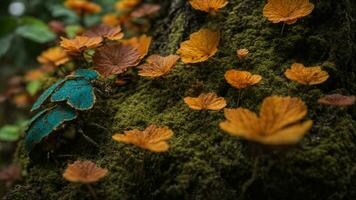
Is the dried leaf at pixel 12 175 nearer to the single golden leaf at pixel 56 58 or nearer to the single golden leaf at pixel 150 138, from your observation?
the single golden leaf at pixel 56 58

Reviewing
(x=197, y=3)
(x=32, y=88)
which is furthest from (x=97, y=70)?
(x=32, y=88)

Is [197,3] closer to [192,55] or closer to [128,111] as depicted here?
[192,55]

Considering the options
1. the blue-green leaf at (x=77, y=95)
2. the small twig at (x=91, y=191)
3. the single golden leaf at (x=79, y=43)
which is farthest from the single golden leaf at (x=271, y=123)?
the single golden leaf at (x=79, y=43)

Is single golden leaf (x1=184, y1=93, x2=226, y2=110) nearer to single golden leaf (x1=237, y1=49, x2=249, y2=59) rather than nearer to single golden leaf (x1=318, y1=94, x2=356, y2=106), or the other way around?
single golden leaf (x1=237, y1=49, x2=249, y2=59)

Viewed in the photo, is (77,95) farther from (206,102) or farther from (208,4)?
(208,4)

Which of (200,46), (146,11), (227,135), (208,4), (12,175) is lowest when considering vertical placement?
(12,175)

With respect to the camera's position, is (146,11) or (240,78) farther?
(146,11)

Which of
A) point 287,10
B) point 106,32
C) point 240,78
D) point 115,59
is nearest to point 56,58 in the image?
point 106,32
